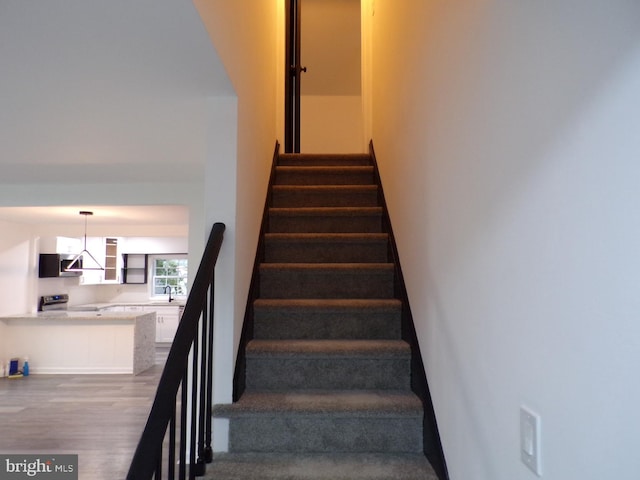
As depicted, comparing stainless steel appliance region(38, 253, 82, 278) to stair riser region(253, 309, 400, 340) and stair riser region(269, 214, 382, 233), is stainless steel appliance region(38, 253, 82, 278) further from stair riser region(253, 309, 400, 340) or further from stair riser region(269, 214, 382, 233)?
stair riser region(253, 309, 400, 340)

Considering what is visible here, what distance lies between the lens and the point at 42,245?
22.9 ft

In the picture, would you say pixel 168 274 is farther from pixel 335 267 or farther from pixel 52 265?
pixel 335 267

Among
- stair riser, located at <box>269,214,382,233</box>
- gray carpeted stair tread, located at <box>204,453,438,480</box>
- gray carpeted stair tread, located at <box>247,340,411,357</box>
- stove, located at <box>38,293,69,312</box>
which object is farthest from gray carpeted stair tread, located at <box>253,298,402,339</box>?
stove, located at <box>38,293,69,312</box>

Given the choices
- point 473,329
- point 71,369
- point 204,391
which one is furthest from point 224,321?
point 71,369

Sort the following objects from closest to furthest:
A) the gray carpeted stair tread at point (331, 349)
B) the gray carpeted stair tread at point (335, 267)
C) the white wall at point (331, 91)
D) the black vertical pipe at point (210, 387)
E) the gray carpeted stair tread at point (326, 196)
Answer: the black vertical pipe at point (210, 387)
the gray carpeted stair tread at point (331, 349)
the gray carpeted stair tread at point (335, 267)
the gray carpeted stair tread at point (326, 196)
the white wall at point (331, 91)

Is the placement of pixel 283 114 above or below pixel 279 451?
above

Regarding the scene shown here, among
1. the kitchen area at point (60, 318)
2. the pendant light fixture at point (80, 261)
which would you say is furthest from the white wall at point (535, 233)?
the pendant light fixture at point (80, 261)

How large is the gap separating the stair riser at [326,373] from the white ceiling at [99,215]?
2779 millimetres

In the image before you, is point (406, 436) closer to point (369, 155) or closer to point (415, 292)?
point (415, 292)

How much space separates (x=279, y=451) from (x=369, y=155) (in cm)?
261

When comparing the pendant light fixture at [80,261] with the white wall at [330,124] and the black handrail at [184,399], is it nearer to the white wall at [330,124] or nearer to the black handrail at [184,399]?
the white wall at [330,124]

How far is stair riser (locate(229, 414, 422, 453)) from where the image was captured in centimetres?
167

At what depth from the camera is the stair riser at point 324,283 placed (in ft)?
7.97

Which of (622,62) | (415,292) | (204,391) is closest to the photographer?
(622,62)
